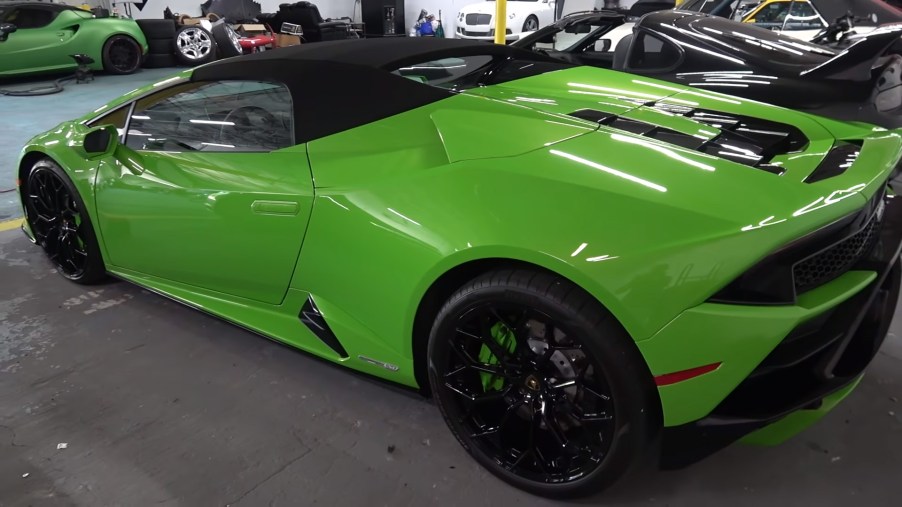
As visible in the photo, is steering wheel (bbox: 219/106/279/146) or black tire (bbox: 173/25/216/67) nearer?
steering wheel (bbox: 219/106/279/146)

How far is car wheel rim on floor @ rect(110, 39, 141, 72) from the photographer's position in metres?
8.54

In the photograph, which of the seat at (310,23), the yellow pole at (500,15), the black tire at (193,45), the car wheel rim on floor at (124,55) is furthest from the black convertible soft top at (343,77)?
the seat at (310,23)

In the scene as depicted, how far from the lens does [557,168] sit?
1.35 metres

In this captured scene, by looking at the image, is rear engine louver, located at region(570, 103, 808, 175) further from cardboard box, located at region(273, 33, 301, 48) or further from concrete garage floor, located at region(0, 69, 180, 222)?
cardboard box, located at region(273, 33, 301, 48)

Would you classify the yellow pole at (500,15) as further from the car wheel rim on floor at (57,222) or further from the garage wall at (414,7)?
the garage wall at (414,7)

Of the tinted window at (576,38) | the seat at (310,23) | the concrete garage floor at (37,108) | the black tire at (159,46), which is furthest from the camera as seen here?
the seat at (310,23)

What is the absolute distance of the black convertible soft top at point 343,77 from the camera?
68.3 inches

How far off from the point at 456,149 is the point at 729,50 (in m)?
2.87

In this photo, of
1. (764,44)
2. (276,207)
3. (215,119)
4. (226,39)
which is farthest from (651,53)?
(226,39)

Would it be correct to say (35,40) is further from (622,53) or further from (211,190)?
(211,190)

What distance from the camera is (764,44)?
361 cm

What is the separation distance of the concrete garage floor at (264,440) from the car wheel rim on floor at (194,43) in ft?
27.0

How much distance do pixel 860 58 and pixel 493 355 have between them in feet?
9.96

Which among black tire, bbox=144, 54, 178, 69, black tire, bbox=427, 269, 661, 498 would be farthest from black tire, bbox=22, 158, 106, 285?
black tire, bbox=144, 54, 178, 69
